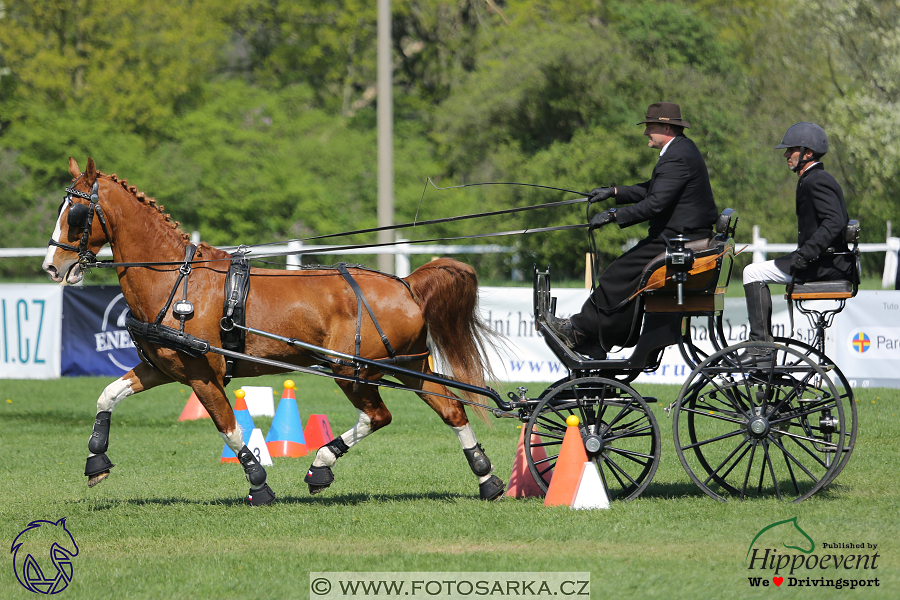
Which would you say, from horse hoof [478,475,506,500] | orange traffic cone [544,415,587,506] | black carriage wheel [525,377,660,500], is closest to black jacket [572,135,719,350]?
black carriage wheel [525,377,660,500]

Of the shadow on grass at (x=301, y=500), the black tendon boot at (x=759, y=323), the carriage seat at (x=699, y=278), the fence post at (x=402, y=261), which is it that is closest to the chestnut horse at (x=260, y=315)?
the shadow on grass at (x=301, y=500)

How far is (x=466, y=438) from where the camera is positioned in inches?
260

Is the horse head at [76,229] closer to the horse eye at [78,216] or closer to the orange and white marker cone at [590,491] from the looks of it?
the horse eye at [78,216]

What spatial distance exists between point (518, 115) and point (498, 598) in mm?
19283

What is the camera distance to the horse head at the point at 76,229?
20.5 feet

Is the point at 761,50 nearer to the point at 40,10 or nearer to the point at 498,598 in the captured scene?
the point at 40,10

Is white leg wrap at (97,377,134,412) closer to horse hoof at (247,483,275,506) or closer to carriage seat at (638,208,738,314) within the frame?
horse hoof at (247,483,275,506)

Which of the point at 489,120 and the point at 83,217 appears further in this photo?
the point at 489,120

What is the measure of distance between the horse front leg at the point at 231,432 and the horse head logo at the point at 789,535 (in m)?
3.12

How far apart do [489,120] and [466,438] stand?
17728mm

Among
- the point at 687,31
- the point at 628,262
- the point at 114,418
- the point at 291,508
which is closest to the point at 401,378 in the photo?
the point at 291,508

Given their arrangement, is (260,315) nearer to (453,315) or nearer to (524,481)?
(453,315)

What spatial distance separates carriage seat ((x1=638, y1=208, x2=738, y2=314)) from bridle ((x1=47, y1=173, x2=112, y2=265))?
357cm

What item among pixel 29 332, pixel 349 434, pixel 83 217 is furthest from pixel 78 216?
pixel 29 332
